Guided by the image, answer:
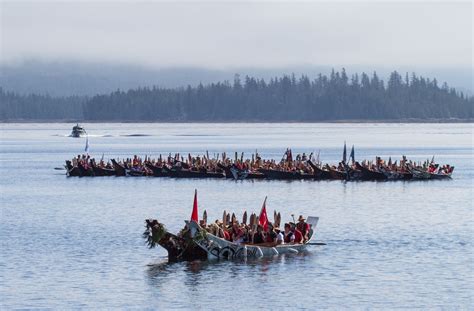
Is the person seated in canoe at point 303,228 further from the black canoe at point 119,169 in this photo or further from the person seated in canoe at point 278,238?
the black canoe at point 119,169

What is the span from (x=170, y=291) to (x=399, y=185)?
168 feet

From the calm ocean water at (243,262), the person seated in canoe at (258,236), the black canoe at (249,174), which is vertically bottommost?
the calm ocean water at (243,262)

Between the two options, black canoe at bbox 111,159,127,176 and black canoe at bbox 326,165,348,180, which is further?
black canoe at bbox 111,159,127,176

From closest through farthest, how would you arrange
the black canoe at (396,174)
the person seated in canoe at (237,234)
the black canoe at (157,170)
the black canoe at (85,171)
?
the person seated in canoe at (237,234) → the black canoe at (396,174) → the black canoe at (157,170) → the black canoe at (85,171)

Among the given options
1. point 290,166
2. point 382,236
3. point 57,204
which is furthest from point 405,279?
point 290,166

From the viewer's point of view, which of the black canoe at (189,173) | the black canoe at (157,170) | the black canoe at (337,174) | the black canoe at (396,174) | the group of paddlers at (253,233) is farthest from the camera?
the black canoe at (157,170)

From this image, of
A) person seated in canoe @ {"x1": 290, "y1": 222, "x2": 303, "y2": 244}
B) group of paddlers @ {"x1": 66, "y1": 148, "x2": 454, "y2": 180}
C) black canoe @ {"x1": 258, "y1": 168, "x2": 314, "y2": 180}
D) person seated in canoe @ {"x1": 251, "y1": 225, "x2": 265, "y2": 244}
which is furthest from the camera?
black canoe @ {"x1": 258, "y1": 168, "x2": 314, "y2": 180}

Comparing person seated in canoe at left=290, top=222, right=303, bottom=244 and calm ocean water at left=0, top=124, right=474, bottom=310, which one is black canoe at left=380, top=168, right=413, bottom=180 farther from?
person seated in canoe at left=290, top=222, right=303, bottom=244

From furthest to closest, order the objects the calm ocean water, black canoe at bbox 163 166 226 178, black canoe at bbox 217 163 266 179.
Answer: black canoe at bbox 163 166 226 178
black canoe at bbox 217 163 266 179
the calm ocean water

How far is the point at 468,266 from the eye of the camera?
148 feet

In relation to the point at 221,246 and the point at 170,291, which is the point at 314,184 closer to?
the point at 221,246

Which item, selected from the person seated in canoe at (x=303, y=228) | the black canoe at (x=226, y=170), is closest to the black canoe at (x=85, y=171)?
the black canoe at (x=226, y=170)

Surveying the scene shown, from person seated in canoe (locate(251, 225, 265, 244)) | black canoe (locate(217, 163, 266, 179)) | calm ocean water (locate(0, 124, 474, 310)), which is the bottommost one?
calm ocean water (locate(0, 124, 474, 310))

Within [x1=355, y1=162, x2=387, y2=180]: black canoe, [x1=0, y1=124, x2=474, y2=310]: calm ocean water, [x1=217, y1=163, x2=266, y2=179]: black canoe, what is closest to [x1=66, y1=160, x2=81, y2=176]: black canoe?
[x1=217, y1=163, x2=266, y2=179]: black canoe
